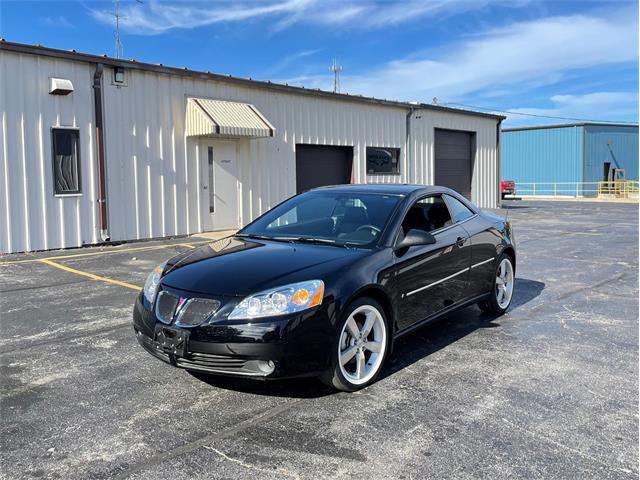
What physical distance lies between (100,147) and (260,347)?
30.5ft

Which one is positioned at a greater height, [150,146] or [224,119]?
[224,119]

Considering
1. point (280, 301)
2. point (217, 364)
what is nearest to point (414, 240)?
point (280, 301)

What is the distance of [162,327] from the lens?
3.85 m

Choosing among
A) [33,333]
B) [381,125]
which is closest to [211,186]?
[381,125]

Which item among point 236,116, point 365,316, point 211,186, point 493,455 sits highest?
point 236,116

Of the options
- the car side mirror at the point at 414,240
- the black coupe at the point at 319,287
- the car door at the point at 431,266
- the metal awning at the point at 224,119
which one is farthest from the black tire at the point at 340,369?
the metal awning at the point at 224,119

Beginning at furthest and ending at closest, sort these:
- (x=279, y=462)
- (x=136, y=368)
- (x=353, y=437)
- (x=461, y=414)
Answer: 1. (x=136, y=368)
2. (x=461, y=414)
3. (x=353, y=437)
4. (x=279, y=462)

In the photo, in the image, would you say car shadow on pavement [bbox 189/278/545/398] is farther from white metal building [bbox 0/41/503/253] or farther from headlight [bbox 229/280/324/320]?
white metal building [bbox 0/41/503/253]

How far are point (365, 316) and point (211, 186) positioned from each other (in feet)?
33.3

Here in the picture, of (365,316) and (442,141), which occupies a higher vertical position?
(442,141)

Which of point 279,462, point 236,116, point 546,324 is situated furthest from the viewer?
point 236,116

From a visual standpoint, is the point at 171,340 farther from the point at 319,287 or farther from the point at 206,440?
the point at 319,287

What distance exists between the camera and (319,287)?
3846 mm

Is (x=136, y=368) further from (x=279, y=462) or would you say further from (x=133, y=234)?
(x=133, y=234)
